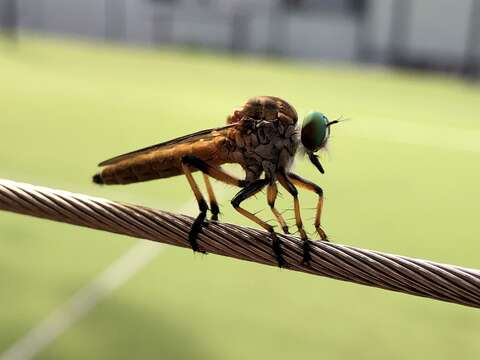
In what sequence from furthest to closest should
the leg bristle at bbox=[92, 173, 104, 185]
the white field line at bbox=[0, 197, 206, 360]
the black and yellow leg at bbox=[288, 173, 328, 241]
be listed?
the white field line at bbox=[0, 197, 206, 360], the leg bristle at bbox=[92, 173, 104, 185], the black and yellow leg at bbox=[288, 173, 328, 241]

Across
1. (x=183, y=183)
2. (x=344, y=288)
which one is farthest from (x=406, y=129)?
(x=344, y=288)

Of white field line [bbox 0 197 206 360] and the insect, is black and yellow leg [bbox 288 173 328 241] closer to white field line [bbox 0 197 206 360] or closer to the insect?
the insect

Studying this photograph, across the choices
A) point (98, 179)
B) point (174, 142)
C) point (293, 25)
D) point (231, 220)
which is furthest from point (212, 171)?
point (293, 25)

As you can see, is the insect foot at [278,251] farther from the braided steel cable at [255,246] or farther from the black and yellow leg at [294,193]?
the black and yellow leg at [294,193]

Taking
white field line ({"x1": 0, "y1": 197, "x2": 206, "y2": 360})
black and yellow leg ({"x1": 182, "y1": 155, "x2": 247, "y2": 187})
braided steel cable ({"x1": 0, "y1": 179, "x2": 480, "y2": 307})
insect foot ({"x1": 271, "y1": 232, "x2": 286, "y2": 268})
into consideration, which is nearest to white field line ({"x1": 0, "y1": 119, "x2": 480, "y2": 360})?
white field line ({"x1": 0, "y1": 197, "x2": 206, "y2": 360})

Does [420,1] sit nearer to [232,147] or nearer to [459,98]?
[459,98]

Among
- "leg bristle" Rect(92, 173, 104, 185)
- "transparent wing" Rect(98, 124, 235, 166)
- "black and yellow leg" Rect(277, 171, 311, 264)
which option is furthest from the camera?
"leg bristle" Rect(92, 173, 104, 185)

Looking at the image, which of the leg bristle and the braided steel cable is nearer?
the braided steel cable
